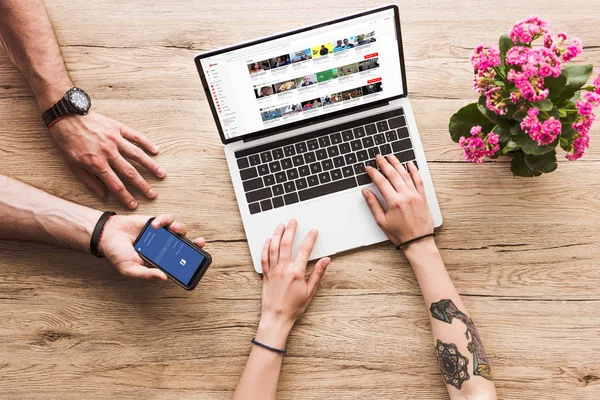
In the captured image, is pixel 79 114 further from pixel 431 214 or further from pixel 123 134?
pixel 431 214

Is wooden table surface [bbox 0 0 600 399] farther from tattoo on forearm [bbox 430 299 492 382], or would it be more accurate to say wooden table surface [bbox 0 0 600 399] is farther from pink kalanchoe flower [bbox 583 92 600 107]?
pink kalanchoe flower [bbox 583 92 600 107]

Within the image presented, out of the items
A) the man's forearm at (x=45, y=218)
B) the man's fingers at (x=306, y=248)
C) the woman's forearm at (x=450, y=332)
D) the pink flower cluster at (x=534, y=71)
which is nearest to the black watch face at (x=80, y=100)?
the man's forearm at (x=45, y=218)

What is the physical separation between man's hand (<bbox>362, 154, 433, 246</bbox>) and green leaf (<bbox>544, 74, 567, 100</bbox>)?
1.16 feet

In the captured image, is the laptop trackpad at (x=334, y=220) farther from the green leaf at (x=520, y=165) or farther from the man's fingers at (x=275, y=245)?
the green leaf at (x=520, y=165)

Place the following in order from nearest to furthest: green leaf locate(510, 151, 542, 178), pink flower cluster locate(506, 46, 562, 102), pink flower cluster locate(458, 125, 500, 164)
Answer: pink flower cluster locate(506, 46, 562, 102)
pink flower cluster locate(458, 125, 500, 164)
green leaf locate(510, 151, 542, 178)

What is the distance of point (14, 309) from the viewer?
123 centimetres

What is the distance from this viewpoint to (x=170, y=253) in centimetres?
111

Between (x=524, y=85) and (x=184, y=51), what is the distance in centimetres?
83

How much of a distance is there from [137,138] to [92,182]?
16 cm

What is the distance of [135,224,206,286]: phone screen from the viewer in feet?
3.64

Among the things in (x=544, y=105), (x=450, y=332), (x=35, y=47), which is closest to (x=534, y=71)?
(x=544, y=105)

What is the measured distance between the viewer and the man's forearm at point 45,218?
46.1 inches

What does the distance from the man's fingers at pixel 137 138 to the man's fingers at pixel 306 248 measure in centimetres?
45

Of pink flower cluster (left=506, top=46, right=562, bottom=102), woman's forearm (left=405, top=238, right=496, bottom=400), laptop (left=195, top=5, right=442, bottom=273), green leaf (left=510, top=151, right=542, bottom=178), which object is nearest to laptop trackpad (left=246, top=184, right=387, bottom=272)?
laptop (left=195, top=5, right=442, bottom=273)
